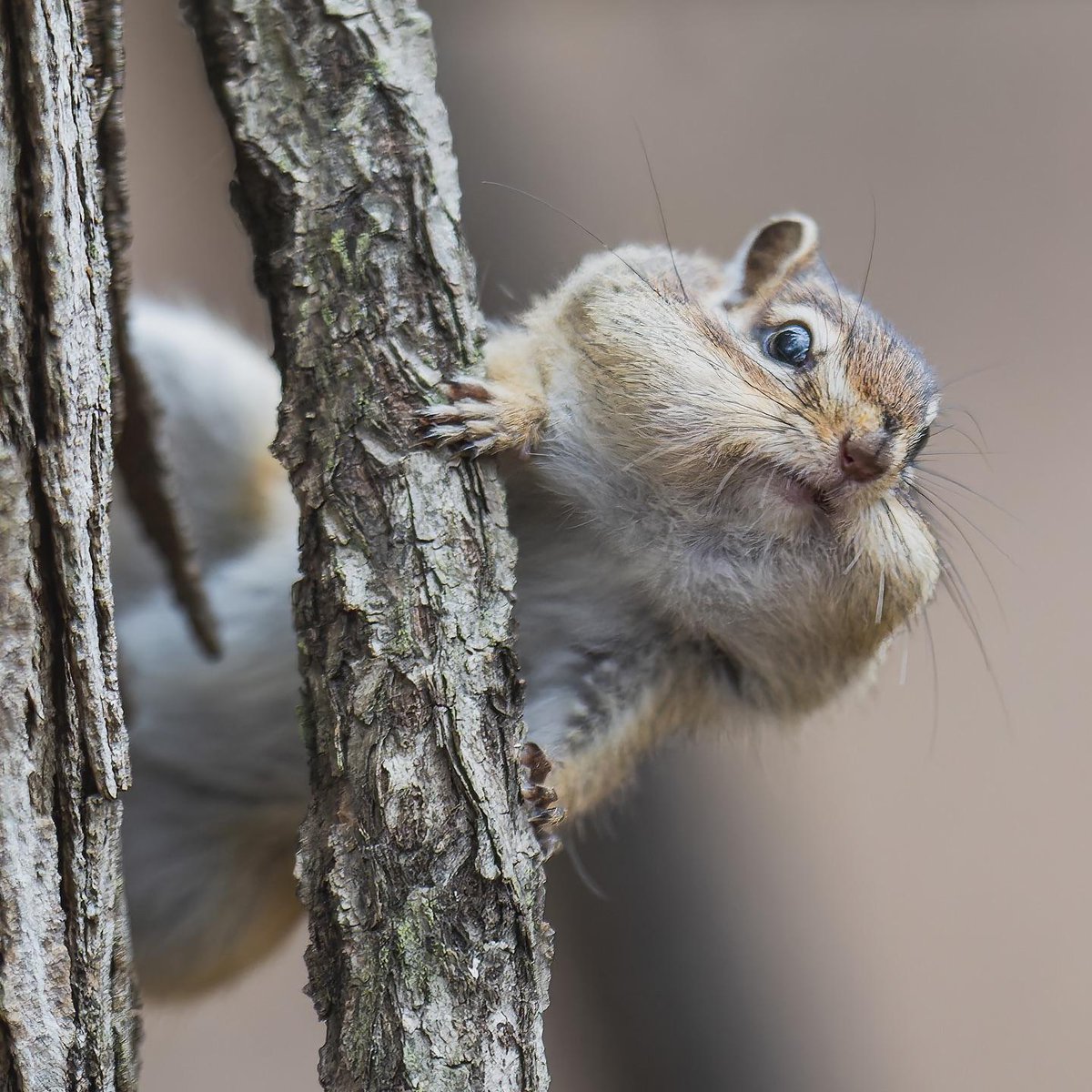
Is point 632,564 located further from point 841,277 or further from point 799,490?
point 841,277

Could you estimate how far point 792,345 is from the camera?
1.12 meters

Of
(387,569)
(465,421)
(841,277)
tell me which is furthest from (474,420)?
(841,277)

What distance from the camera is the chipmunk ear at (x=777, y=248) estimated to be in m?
1.23

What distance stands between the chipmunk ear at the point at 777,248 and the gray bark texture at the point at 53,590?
0.69 m

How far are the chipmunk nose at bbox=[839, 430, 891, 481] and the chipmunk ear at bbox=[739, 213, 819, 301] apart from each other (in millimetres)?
269

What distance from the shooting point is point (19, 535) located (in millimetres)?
704

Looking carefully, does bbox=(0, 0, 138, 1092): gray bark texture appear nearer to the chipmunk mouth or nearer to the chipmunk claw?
the chipmunk claw

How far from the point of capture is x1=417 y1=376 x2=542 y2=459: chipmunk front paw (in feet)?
2.89

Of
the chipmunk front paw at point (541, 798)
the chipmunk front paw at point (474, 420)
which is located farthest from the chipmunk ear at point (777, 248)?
the chipmunk front paw at point (541, 798)

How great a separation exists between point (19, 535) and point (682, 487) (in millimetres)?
577

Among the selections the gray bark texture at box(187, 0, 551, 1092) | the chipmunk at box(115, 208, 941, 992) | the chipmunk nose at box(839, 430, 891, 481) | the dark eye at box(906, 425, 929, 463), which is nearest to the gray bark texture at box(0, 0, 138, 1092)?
the gray bark texture at box(187, 0, 551, 1092)

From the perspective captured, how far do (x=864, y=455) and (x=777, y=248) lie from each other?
320mm

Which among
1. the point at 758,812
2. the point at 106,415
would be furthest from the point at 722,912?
the point at 106,415

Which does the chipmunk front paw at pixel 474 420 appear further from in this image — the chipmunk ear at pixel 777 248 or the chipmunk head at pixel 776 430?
the chipmunk ear at pixel 777 248
